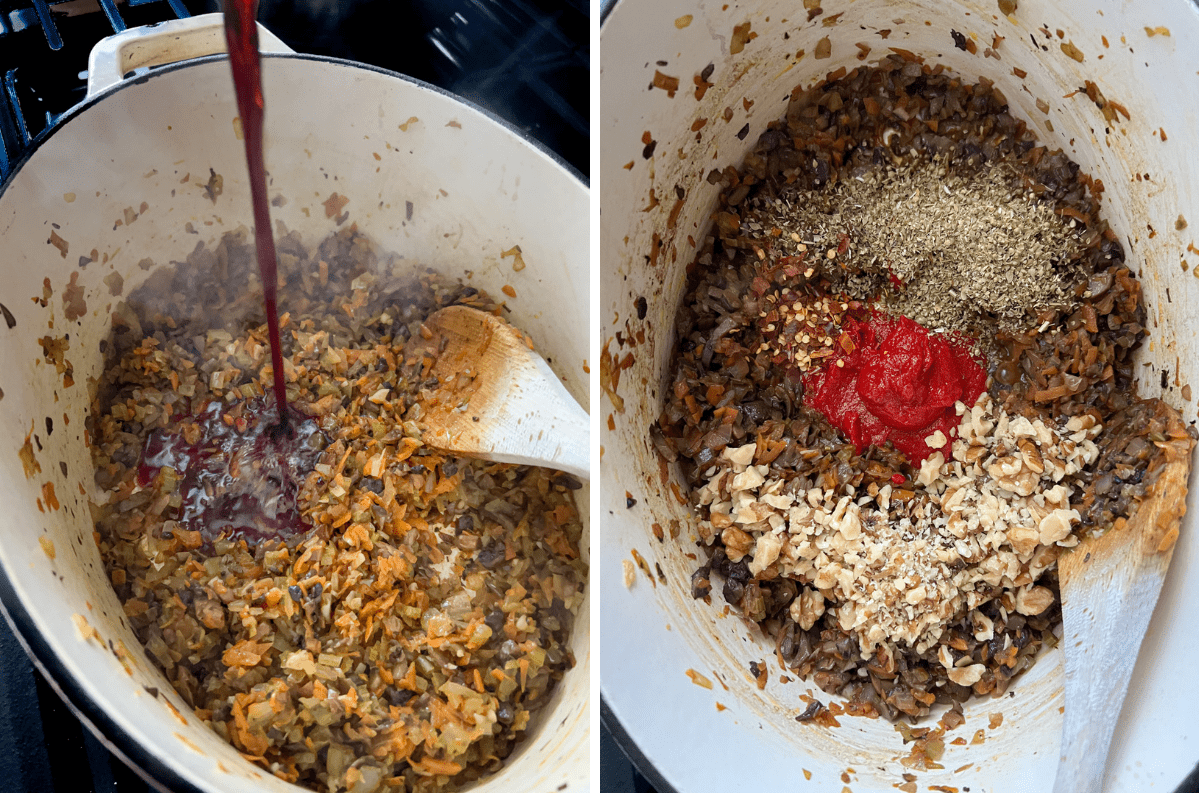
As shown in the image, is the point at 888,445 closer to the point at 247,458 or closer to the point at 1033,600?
the point at 1033,600

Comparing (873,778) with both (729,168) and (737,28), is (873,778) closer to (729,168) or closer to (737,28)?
(729,168)


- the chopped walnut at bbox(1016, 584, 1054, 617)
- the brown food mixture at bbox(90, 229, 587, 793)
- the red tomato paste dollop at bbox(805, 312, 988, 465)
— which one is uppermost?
the red tomato paste dollop at bbox(805, 312, 988, 465)

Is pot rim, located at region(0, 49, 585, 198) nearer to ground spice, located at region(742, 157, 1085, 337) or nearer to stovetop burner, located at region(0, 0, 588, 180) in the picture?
stovetop burner, located at region(0, 0, 588, 180)

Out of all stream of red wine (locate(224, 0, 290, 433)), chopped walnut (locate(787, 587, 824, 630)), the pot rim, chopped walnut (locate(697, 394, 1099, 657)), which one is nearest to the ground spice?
chopped walnut (locate(697, 394, 1099, 657))

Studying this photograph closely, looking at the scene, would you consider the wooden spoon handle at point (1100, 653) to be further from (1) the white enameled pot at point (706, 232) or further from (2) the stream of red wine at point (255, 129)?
(2) the stream of red wine at point (255, 129)

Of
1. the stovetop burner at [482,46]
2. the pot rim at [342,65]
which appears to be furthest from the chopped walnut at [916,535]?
the stovetop burner at [482,46]

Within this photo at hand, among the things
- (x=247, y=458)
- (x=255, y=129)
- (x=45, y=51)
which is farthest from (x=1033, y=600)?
(x=45, y=51)
